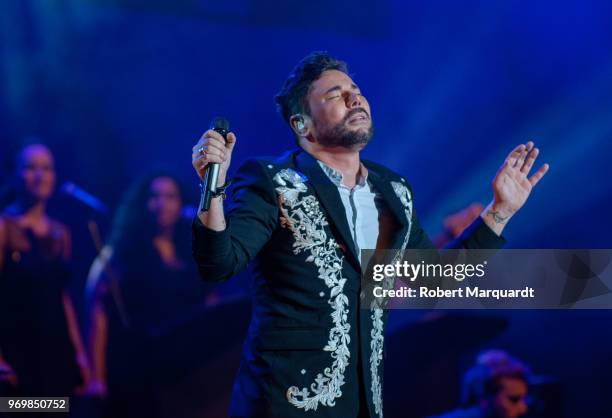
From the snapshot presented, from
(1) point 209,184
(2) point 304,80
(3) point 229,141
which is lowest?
(1) point 209,184

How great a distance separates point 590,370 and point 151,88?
255 cm

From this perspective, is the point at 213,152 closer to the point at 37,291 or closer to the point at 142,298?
the point at 142,298

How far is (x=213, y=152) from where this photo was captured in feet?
4.46

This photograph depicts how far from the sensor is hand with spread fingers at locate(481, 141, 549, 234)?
1877mm

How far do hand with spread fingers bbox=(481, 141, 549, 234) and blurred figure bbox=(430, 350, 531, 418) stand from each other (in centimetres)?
144

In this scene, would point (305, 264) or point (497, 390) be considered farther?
point (497, 390)

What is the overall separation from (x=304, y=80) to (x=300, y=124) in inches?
5.5

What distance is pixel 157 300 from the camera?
324cm

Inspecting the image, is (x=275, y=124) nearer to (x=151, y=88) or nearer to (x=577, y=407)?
(x=151, y=88)

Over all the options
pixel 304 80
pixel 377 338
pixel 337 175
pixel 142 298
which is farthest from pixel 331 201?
pixel 142 298

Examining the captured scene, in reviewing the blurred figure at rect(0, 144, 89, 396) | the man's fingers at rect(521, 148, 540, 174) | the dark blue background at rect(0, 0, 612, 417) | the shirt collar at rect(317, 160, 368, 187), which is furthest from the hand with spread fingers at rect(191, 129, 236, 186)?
the blurred figure at rect(0, 144, 89, 396)

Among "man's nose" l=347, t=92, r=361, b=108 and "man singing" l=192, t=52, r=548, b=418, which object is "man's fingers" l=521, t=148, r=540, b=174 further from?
"man's nose" l=347, t=92, r=361, b=108

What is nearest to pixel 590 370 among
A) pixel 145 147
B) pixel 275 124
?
pixel 275 124

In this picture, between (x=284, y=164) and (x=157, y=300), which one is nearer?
(x=284, y=164)
